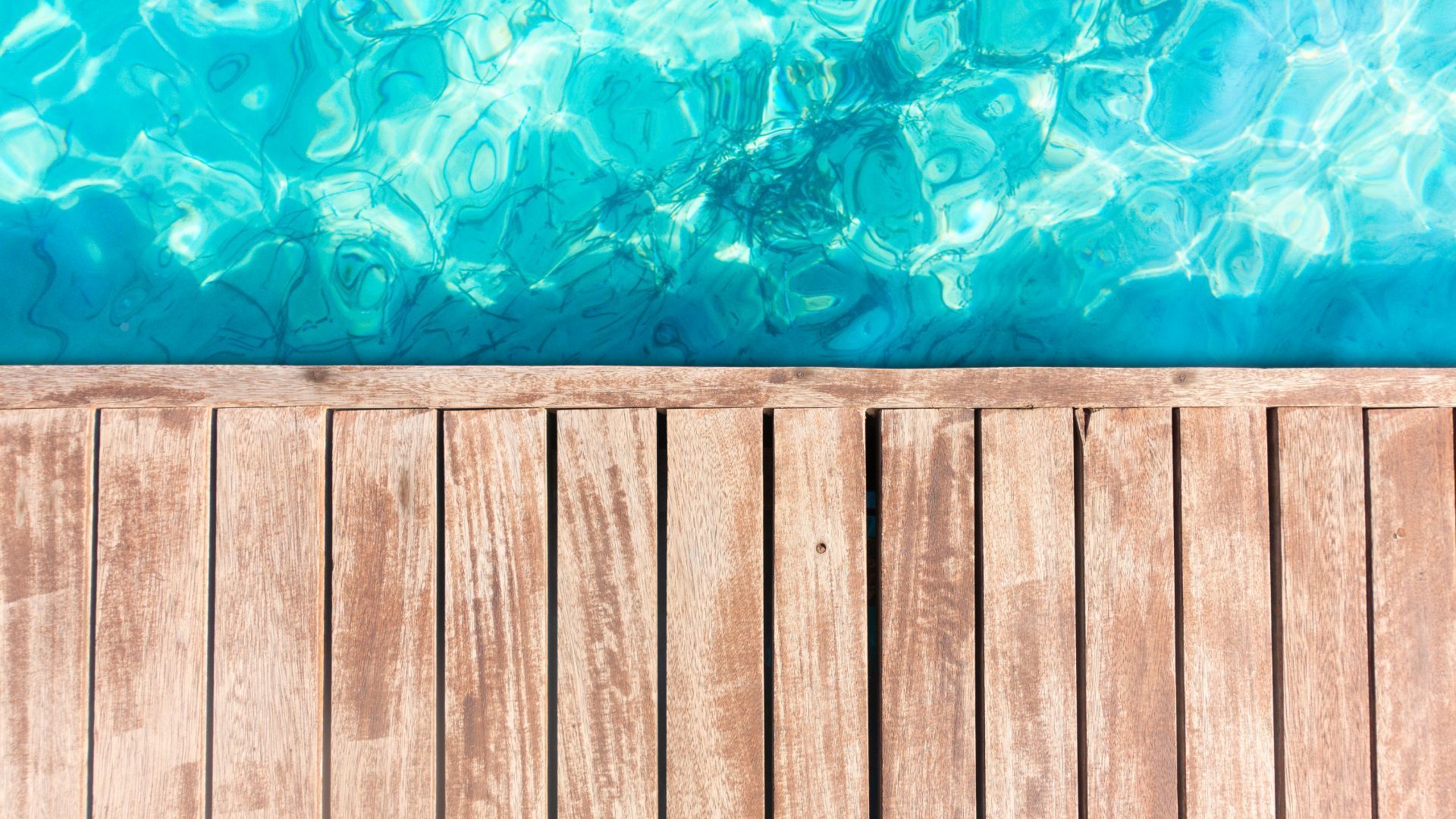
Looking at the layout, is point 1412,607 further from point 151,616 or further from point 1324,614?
point 151,616

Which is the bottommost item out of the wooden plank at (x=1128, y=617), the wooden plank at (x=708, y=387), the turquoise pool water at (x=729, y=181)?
the wooden plank at (x=1128, y=617)

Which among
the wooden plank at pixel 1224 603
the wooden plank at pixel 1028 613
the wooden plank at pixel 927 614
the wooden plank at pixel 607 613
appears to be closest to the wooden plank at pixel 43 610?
the wooden plank at pixel 607 613

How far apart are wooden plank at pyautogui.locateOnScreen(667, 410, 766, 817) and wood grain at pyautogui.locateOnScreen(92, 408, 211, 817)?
2.66ft

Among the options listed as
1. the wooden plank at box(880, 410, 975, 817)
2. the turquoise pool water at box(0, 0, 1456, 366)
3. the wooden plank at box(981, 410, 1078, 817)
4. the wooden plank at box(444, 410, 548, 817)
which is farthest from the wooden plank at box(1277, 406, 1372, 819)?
the wooden plank at box(444, 410, 548, 817)

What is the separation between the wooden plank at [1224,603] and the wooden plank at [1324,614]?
0.17ft

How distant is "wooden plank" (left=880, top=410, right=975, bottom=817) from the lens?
1.27 metres

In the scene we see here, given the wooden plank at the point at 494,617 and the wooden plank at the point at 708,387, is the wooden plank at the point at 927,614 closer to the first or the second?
the wooden plank at the point at 708,387

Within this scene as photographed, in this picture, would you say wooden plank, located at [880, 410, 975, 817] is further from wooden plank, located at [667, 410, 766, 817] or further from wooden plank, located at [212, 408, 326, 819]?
wooden plank, located at [212, 408, 326, 819]

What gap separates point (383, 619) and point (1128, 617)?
4.42ft

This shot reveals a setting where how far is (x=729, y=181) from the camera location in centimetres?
141

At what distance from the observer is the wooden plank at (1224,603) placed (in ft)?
4.28

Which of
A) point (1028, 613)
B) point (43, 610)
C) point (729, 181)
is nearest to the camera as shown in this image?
point (43, 610)

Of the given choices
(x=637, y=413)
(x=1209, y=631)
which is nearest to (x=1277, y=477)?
(x=1209, y=631)

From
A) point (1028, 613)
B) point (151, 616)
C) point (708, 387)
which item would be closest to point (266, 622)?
point (151, 616)
